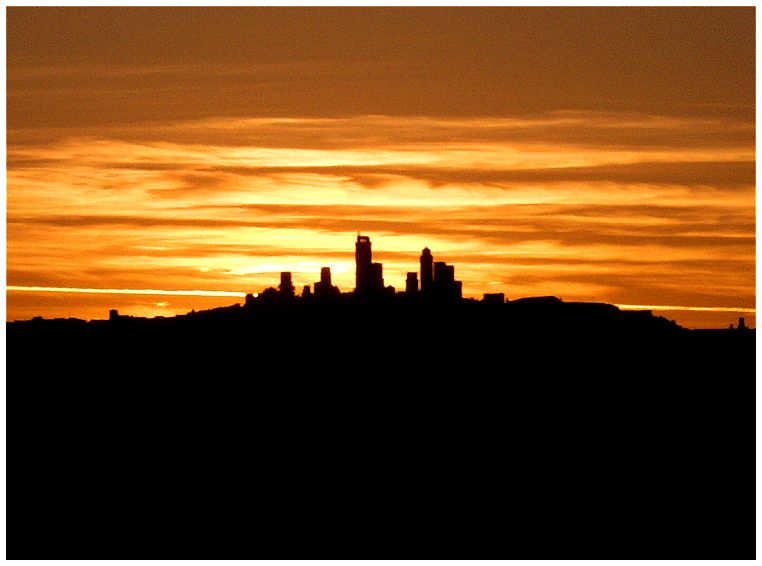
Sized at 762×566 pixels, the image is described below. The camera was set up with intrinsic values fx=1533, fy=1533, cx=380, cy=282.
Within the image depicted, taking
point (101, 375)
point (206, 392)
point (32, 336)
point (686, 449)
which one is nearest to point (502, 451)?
point (686, 449)

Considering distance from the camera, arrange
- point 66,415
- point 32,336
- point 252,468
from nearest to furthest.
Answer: point 252,468 < point 66,415 < point 32,336

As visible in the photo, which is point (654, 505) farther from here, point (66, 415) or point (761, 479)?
point (761, 479)

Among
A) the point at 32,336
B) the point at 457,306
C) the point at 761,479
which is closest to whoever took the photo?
the point at 761,479
